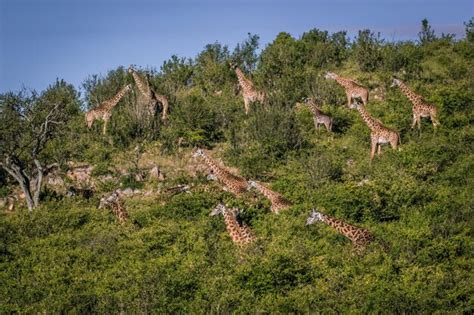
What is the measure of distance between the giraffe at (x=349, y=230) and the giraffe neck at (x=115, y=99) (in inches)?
349

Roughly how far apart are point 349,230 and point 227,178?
166 inches

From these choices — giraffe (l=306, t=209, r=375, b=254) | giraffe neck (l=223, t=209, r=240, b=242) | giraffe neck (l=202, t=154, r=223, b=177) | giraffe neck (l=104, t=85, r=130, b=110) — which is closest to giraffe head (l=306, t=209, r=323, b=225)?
giraffe (l=306, t=209, r=375, b=254)

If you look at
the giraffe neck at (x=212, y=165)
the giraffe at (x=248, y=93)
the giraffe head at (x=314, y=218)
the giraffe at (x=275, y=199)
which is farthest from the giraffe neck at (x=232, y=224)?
the giraffe at (x=248, y=93)

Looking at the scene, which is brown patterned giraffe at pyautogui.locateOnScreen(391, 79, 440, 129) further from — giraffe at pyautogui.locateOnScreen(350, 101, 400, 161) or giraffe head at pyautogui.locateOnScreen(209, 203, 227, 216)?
→ giraffe head at pyautogui.locateOnScreen(209, 203, 227, 216)

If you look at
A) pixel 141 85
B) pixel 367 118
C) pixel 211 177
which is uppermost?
pixel 141 85

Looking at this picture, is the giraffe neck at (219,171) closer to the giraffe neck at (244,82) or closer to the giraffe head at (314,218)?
the giraffe head at (314,218)

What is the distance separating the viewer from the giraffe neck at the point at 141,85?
2315 cm

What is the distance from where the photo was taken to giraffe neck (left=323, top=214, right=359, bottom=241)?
15141 millimetres

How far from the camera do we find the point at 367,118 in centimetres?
2061

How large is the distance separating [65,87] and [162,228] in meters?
10.5

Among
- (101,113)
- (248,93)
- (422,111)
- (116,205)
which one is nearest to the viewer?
(116,205)

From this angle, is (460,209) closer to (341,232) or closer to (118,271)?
(341,232)

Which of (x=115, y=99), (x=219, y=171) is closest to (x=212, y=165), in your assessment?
(x=219, y=171)

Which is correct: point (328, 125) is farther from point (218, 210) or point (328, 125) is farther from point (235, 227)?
point (235, 227)
